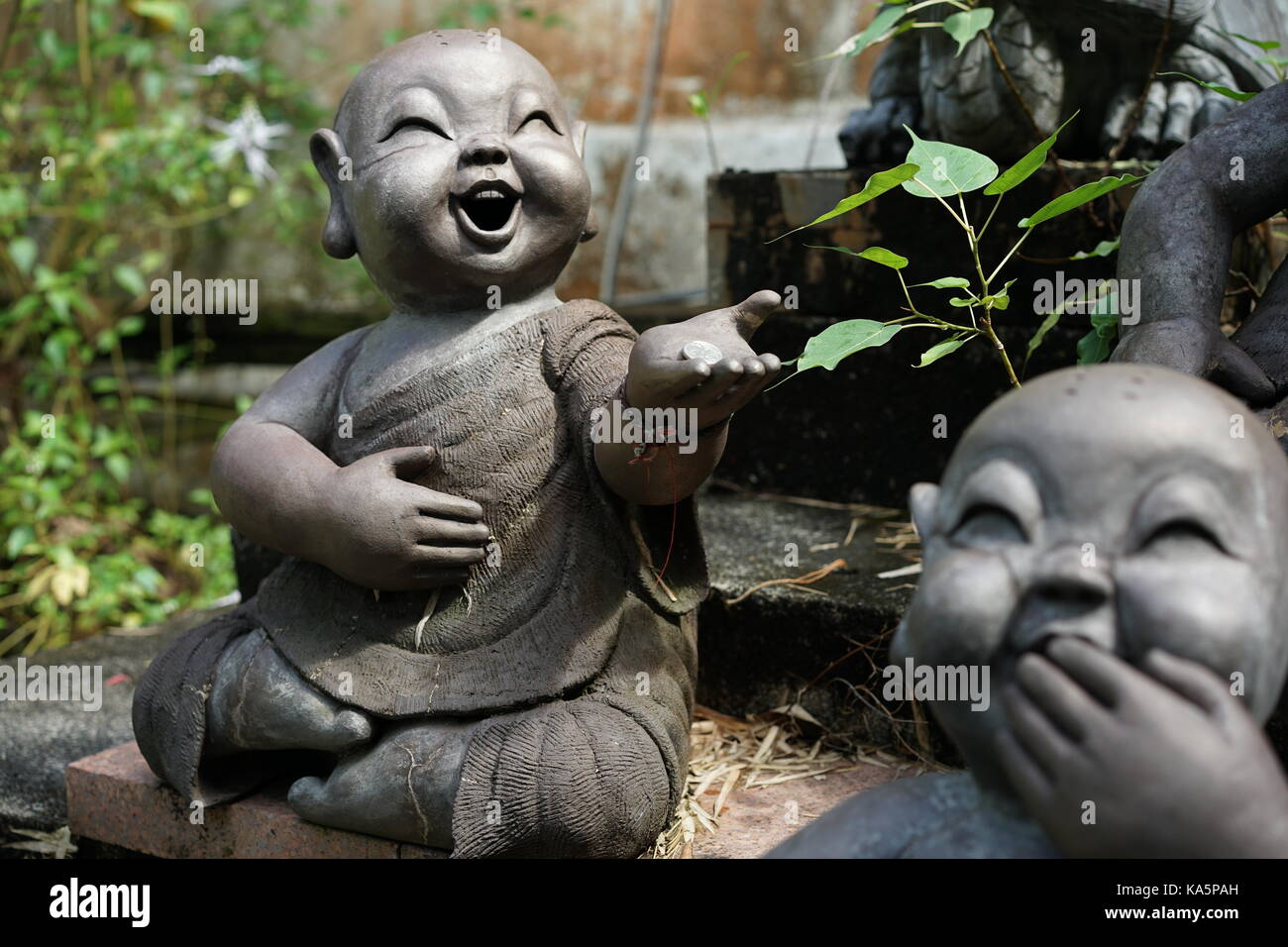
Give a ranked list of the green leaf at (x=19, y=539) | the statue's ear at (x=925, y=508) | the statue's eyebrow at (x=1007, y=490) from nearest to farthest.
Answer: the statue's eyebrow at (x=1007, y=490) < the statue's ear at (x=925, y=508) < the green leaf at (x=19, y=539)

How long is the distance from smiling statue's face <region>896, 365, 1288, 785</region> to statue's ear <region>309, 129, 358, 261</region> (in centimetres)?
143

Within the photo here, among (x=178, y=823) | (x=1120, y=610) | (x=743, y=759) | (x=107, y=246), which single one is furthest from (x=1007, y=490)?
(x=107, y=246)

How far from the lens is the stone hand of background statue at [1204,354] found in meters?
1.94

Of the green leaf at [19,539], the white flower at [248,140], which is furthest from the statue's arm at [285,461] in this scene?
the green leaf at [19,539]

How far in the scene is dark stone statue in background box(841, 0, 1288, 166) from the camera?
2.86m

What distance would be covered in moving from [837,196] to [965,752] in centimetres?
195

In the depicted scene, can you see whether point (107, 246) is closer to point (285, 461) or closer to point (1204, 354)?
point (285, 461)

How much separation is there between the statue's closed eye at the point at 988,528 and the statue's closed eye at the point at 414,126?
1.27 meters

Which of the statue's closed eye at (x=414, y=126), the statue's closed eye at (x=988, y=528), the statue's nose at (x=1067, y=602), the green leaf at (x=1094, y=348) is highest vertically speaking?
the statue's closed eye at (x=414, y=126)

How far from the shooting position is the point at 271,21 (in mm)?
5707

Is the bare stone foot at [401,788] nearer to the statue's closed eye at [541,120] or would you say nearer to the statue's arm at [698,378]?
the statue's arm at [698,378]

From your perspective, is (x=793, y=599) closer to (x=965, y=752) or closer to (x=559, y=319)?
(x=559, y=319)

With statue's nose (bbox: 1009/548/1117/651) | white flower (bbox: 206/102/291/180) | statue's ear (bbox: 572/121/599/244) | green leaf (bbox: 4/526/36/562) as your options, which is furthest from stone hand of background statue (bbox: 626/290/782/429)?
green leaf (bbox: 4/526/36/562)

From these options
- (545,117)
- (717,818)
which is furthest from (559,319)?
→ (717,818)
